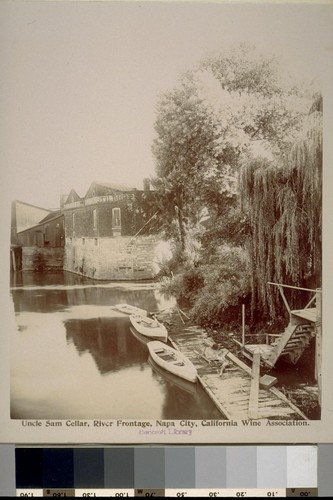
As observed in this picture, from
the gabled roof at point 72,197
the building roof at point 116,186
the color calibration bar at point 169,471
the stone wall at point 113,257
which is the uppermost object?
the building roof at point 116,186

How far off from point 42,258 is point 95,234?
0.18 metres

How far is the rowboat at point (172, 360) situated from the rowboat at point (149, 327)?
0.07 ft

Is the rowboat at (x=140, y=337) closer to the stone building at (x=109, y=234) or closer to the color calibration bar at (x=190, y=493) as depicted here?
the stone building at (x=109, y=234)

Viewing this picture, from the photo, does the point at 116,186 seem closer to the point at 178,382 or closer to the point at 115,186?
the point at 115,186

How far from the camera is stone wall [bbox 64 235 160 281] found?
122cm

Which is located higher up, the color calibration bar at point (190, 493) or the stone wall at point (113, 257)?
the stone wall at point (113, 257)

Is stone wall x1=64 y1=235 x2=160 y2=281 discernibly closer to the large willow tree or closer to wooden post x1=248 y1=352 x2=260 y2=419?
the large willow tree

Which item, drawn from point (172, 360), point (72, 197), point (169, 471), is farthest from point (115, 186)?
point (169, 471)

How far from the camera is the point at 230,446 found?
3.81 feet

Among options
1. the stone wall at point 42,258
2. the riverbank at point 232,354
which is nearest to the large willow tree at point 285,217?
the riverbank at point 232,354

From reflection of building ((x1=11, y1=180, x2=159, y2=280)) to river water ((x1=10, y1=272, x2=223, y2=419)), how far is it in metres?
0.08

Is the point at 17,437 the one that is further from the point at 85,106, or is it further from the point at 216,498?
the point at 85,106

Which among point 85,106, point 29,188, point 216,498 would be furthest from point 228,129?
point 216,498

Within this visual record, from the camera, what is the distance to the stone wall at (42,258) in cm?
121
